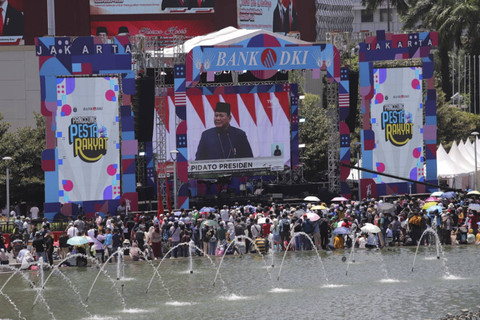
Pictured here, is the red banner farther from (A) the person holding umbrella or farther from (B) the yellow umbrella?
(A) the person holding umbrella

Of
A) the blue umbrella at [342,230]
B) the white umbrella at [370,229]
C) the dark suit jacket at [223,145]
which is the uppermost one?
the dark suit jacket at [223,145]

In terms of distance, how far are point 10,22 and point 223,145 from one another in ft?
109

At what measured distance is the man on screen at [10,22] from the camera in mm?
81875

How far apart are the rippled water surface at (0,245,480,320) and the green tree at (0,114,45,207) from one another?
958 inches

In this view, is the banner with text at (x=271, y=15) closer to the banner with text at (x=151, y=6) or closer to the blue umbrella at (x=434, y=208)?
the banner with text at (x=151, y=6)

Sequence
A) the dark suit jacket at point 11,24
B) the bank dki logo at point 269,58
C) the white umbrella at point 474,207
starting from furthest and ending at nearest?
the dark suit jacket at point 11,24 → the bank dki logo at point 269,58 → the white umbrella at point 474,207

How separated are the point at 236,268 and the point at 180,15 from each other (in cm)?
5883

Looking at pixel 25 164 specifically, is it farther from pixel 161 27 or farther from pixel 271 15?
pixel 271 15

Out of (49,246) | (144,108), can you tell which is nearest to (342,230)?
(49,246)

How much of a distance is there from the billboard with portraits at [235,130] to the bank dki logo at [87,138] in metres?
5.19

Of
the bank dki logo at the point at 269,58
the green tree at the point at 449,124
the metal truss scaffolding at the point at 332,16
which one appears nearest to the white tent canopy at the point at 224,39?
the bank dki logo at the point at 269,58

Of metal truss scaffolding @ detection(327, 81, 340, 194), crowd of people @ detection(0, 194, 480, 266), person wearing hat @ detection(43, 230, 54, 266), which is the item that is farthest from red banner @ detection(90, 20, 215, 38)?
person wearing hat @ detection(43, 230, 54, 266)

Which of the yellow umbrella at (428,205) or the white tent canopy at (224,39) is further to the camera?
the white tent canopy at (224,39)

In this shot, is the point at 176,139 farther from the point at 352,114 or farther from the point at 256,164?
the point at 352,114
